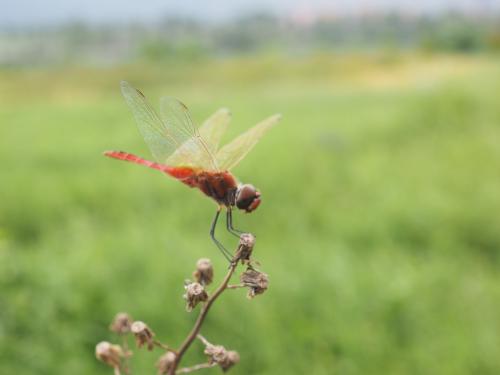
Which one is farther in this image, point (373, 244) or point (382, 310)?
point (373, 244)

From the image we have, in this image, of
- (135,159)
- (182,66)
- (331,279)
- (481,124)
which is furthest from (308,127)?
(182,66)

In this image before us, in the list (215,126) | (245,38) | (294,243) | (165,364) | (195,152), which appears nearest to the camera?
(165,364)

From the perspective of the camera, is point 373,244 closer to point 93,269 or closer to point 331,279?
point 331,279

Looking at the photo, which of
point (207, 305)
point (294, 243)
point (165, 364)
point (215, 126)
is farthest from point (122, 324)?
point (294, 243)

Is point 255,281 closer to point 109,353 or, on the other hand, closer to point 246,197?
point 246,197

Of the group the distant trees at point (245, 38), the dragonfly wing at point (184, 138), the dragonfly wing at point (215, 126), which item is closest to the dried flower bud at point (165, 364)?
the dragonfly wing at point (184, 138)

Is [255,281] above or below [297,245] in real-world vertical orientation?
above
